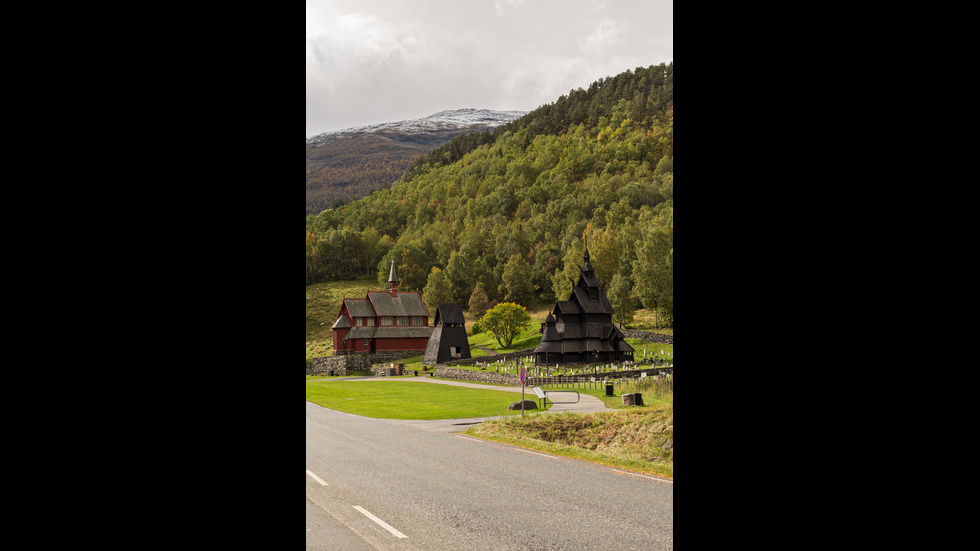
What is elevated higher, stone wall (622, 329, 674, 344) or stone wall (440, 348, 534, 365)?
stone wall (622, 329, 674, 344)

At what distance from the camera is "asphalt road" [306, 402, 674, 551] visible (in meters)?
8.20

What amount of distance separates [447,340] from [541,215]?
70.5 meters

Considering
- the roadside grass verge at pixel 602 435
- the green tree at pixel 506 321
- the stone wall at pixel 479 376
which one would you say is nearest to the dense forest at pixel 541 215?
the green tree at pixel 506 321

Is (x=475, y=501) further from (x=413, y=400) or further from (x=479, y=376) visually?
(x=479, y=376)

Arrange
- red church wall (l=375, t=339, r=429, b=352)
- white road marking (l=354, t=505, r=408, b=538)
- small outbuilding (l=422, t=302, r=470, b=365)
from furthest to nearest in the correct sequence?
red church wall (l=375, t=339, r=429, b=352) < small outbuilding (l=422, t=302, r=470, b=365) < white road marking (l=354, t=505, r=408, b=538)

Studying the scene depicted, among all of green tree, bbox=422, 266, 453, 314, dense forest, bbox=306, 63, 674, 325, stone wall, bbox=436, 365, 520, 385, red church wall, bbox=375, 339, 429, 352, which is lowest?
stone wall, bbox=436, 365, 520, 385

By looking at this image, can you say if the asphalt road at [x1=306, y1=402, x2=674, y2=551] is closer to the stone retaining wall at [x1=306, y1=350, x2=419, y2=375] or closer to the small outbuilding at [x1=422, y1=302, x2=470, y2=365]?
the small outbuilding at [x1=422, y1=302, x2=470, y2=365]

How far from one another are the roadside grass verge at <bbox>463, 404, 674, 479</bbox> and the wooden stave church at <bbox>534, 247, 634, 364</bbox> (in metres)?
27.5

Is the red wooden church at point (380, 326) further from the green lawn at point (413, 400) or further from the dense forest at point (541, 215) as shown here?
the green lawn at point (413, 400)

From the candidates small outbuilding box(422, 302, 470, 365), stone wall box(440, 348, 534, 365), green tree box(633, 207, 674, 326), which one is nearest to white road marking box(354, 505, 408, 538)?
stone wall box(440, 348, 534, 365)
